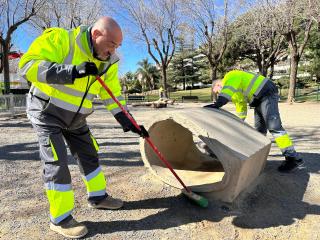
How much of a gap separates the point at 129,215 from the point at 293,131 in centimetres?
641

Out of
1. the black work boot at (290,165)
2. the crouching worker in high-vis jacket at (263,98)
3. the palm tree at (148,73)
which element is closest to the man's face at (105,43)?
the crouching worker in high-vis jacket at (263,98)

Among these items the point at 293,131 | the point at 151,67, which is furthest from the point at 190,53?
the point at 293,131

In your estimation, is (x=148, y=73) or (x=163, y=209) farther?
(x=148, y=73)

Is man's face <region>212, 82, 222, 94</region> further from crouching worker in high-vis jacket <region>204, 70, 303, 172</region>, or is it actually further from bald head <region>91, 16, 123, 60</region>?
bald head <region>91, 16, 123, 60</region>

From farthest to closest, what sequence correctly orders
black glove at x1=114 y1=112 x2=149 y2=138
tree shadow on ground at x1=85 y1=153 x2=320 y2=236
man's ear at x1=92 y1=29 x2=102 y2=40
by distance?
black glove at x1=114 y1=112 x2=149 y2=138 < tree shadow on ground at x1=85 y1=153 x2=320 y2=236 < man's ear at x1=92 y1=29 x2=102 y2=40

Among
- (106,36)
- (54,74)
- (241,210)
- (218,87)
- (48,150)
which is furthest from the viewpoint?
(218,87)

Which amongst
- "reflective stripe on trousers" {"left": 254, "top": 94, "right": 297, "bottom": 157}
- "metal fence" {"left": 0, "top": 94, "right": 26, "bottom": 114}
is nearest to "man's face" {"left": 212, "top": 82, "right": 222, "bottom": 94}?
"reflective stripe on trousers" {"left": 254, "top": 94, "right": 297, "bottom": 157}

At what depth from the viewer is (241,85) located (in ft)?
15.9

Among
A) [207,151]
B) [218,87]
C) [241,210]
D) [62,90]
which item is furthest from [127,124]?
[207,151]

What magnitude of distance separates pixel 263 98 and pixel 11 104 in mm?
10318

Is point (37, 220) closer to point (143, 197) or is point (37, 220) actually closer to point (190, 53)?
point (143, 197)

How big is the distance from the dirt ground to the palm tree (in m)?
67.7

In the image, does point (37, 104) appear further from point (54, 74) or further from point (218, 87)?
point (218, 87)

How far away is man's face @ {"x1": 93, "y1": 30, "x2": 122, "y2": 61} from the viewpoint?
2740 mm
